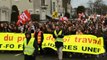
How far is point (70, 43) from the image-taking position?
20328mm

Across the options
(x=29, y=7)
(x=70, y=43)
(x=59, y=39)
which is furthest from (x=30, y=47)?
(x=29, y=7)

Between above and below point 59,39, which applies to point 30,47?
above

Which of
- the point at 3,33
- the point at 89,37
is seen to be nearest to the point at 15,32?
the point at 3,33

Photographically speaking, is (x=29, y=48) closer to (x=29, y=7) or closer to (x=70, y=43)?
(x=70, y=43)

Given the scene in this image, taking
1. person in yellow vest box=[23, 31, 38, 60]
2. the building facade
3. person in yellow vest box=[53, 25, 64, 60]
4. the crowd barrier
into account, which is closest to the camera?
person in yellow vest box=[23, 31, 38, 60]

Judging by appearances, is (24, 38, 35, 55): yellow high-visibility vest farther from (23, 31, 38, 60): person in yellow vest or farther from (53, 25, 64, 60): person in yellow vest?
(53, 25, 64, 60): person in yellow vest

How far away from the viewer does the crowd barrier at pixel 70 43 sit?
19.3m

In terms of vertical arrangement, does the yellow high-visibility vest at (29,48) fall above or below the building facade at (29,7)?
above

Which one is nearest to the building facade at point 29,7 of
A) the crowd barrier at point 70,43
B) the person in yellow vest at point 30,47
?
the crowd barrier at point 70,43

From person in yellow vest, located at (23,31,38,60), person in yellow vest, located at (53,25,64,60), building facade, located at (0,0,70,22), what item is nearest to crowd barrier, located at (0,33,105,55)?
person in yellow vest, located at (53,25,64,60)

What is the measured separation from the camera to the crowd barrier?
19.3 metres

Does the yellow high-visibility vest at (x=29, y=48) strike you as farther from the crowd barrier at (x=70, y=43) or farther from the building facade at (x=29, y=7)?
the building facade at (x=29, y=7)

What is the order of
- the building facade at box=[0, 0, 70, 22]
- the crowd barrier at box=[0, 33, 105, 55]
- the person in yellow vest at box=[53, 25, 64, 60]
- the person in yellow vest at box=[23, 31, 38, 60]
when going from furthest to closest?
the building facade at box=[0, 0, 70, 22] < the crowd barrier at box=[0, 33, 105, 55] < the person in yellow vest at box=[53, 25, 64, 60] < the person in yellow vest at box=[23, 31, 38, 60]

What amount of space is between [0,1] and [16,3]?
4878 mm
